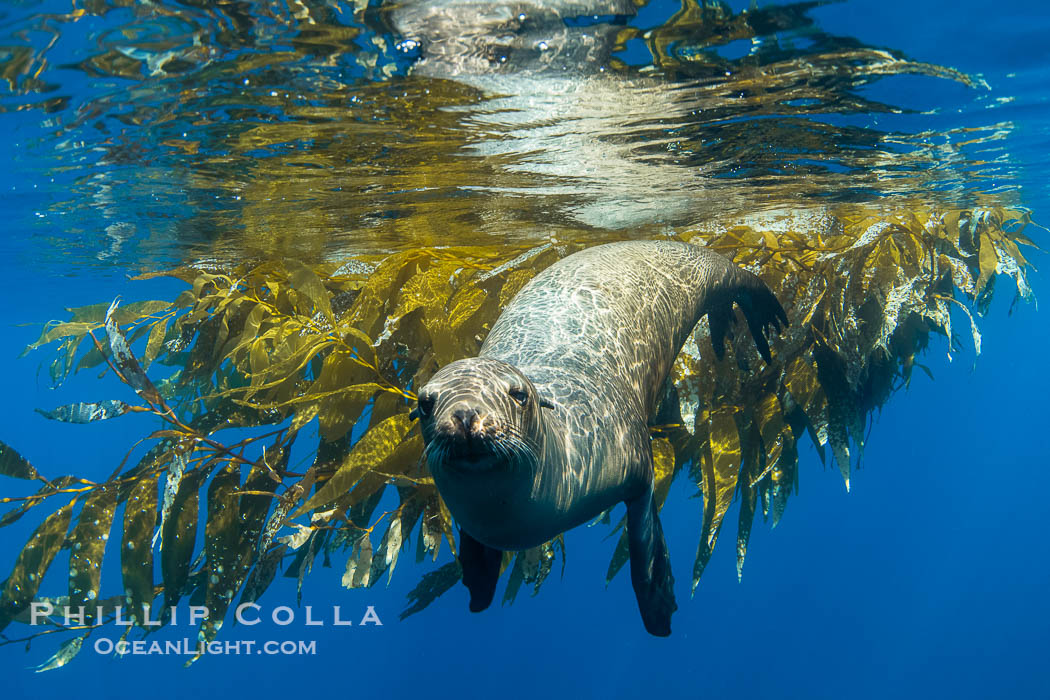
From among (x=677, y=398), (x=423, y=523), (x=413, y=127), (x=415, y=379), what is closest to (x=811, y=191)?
(x=677, y=398)

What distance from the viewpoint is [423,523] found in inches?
173

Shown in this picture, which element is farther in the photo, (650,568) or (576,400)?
(650,568)

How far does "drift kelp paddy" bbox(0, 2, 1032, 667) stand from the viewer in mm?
4125

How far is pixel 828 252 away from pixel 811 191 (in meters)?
3.81

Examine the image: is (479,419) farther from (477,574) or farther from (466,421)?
(477,574)

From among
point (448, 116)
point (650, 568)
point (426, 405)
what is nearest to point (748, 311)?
point (650, 568)

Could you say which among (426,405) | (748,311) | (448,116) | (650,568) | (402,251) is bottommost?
(650,568)

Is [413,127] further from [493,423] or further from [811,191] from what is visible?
[811,191]

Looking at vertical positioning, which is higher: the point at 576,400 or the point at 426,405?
the point at 426,405

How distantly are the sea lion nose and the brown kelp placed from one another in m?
1.77

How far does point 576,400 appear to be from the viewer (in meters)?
3.43

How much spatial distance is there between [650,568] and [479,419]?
6.45 ft

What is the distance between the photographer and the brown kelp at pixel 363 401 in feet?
13.5

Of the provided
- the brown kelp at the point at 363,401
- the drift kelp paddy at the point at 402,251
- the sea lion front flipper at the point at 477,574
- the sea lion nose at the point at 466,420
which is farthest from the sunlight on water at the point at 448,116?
the sea lion front flipper at the point at 477,574
